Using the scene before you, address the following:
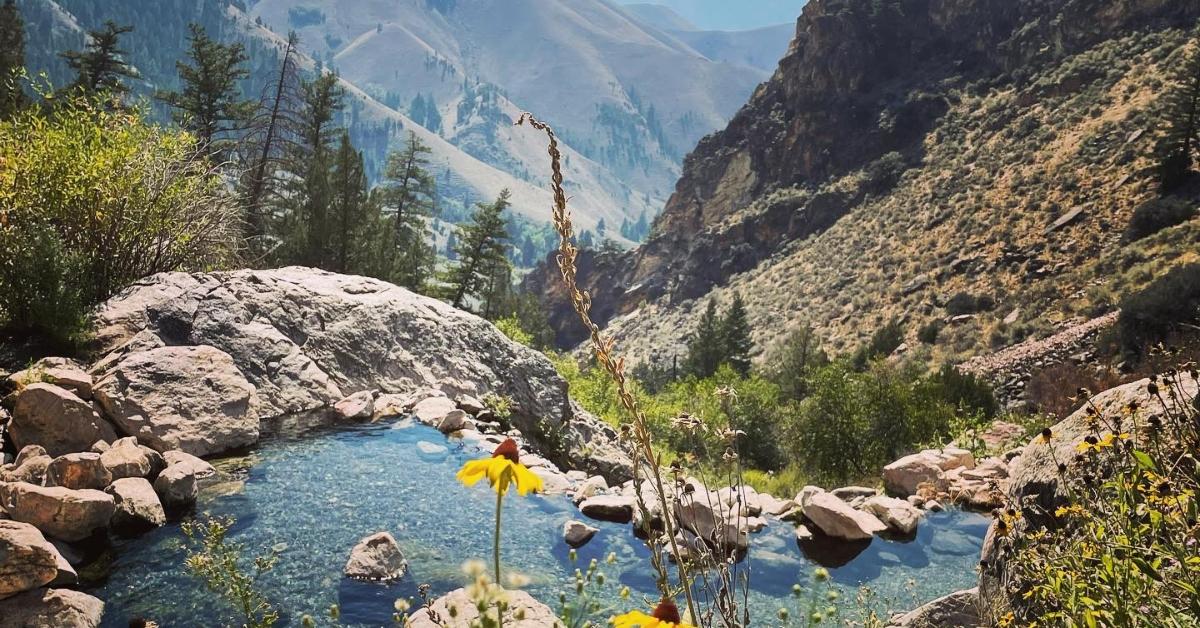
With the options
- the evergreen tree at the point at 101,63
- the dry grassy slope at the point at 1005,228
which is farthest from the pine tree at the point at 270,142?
the dry grassy slope at the point at 1005,228

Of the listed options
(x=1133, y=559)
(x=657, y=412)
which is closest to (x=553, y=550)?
(x=1133, y=559)

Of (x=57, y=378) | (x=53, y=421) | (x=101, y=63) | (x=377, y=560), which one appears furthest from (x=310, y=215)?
(x=377, y=560)

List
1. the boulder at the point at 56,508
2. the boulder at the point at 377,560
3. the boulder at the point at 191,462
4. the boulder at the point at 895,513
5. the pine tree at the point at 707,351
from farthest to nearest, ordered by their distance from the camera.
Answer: the pine tree at the point at 707,351, the boulder at the point at 895,513, the boulder at the point at 191,462, the boulder at the point at 377,560, the boulder at the point at 56,508

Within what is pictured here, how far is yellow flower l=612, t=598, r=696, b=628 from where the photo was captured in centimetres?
157

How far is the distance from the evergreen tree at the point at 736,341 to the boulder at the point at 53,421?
38230mm

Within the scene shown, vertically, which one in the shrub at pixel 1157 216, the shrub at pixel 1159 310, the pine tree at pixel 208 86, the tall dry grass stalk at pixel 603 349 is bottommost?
the tall dry grass stalk at pixel 603 349

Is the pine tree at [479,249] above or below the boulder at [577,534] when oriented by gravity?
above

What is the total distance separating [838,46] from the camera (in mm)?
77375

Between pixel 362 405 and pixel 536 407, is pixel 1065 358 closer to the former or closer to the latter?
pixel 536 407

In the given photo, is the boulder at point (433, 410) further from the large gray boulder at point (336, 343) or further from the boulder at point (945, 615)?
the boulder at point (945, 615)

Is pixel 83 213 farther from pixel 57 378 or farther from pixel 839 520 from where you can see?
pixel 839 520

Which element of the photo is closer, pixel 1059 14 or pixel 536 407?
pixel 536 407

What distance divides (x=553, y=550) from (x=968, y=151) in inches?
2242

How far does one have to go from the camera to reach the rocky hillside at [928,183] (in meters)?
35.8
